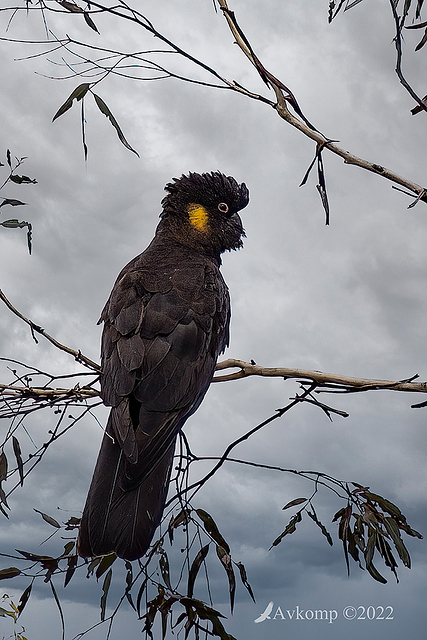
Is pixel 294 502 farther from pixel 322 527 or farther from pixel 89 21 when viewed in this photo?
pixel 89 21

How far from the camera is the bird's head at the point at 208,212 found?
2.32m

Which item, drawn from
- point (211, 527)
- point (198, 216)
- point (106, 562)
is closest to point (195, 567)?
point (211, 527)

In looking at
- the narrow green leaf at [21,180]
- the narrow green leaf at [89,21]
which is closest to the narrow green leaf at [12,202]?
the narrow green leaf at [21,180]

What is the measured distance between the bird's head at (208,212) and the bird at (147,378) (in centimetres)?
11

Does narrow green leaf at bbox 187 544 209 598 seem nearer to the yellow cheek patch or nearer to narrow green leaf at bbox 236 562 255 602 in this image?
narrow green leaf at bbox 236 562 255 602

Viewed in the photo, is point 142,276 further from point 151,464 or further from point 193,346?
point 151,464

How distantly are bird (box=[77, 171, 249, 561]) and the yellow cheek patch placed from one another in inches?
5.8

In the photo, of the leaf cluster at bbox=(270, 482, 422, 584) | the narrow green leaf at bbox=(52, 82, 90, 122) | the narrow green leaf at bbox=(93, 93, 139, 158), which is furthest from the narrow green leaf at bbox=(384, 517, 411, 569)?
the narrow green leaf at bbox=(52, 82, 90, 122)

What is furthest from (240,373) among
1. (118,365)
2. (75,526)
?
(75,526)

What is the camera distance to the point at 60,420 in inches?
66.9

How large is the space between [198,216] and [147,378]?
0.95 meters

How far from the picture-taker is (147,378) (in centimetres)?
163

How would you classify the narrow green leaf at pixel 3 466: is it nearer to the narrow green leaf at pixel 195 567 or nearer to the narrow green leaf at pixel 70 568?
the narrow green leaf at pixel 70 568

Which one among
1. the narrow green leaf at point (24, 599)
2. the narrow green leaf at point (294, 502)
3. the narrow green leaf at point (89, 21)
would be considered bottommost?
the narrow green leaf at point (24, 599)
